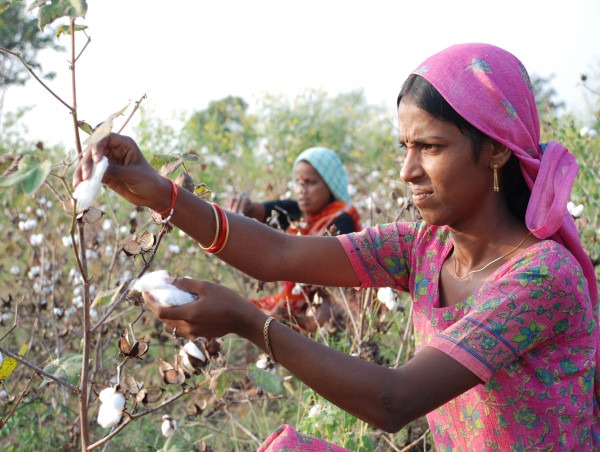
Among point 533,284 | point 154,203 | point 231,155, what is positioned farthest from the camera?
point 231,155

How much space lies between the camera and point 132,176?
50.1 inches

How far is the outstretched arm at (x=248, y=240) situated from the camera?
1304 mm

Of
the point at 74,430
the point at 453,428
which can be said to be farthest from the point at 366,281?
the point at 74,430

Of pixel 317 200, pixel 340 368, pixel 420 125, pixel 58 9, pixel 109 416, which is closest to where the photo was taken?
pixel 58 9

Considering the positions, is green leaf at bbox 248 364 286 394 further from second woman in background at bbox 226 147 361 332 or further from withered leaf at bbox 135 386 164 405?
second woman in background at bbox 226 147 361 332

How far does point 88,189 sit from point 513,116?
883 millimetres

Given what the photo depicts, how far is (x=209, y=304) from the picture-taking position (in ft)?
3.42

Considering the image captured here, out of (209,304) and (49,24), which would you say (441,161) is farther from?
(49,24)

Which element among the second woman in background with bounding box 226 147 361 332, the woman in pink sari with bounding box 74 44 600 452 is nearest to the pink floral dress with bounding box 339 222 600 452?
the woman in pink sari with bounding box 74 44 600 452

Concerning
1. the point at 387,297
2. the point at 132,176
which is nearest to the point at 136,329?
the point at 387,297

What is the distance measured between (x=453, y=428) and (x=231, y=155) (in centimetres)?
696

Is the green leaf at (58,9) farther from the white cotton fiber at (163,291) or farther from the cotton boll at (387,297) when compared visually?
the cotton boll at (387,297)

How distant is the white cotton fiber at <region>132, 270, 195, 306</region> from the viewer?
40.1 inches

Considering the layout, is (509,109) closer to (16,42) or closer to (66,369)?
(66,369)
